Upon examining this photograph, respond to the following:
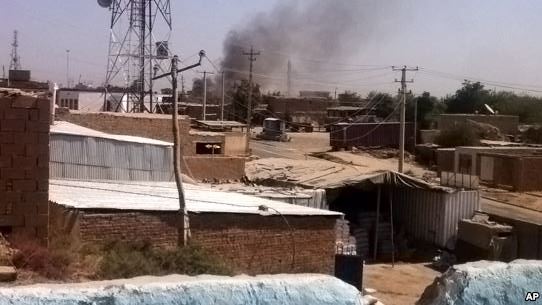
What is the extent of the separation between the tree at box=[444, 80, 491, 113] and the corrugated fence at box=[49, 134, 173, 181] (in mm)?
57082

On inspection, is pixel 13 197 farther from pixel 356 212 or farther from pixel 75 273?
pixel 356 212

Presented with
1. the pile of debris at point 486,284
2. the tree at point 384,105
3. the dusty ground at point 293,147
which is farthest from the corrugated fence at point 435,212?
the tree at point 384,105

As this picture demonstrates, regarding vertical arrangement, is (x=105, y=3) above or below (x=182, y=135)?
above

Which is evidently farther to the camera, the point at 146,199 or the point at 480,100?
the point at 480,100

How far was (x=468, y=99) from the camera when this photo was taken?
238 feet

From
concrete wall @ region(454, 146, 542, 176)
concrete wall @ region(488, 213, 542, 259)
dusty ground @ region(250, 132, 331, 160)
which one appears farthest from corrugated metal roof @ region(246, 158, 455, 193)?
dusty ground @ region(250, 132, 331, 160)

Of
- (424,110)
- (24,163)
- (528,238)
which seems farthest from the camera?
(424,110)

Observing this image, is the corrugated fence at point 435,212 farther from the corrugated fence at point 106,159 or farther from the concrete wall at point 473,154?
the concrete wall at point 473,154

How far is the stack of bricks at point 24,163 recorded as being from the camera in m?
8.02

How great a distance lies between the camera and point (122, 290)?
3.35m

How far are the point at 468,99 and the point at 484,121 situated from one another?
2447cm

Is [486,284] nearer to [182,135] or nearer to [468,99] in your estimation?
[182,135]

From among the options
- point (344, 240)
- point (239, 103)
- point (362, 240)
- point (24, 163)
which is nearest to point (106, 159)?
point (344, 240)

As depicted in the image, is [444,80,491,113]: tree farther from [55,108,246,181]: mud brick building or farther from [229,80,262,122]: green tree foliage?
[55,108,246,181]: mud brick building
